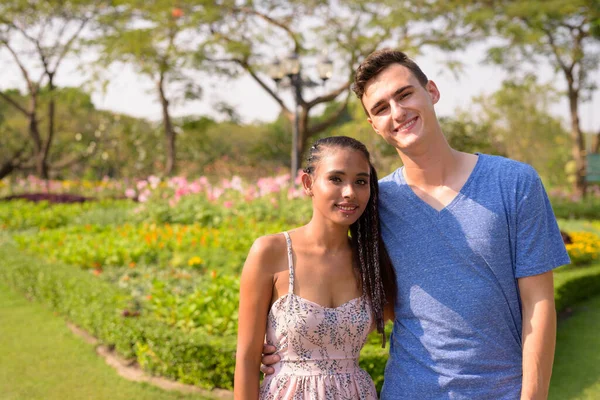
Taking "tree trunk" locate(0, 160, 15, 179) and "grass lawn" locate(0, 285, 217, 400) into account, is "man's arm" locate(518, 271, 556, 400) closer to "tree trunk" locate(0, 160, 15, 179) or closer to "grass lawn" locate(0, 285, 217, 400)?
"grass lawn" locate(0, 285, 217, 400)

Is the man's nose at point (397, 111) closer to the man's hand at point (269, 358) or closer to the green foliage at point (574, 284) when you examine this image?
the man's hand at point (269, 358)

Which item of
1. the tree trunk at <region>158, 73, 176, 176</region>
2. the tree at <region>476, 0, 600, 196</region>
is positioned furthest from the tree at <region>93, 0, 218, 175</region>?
the tree at <region>476, 0, 600, 196</region>

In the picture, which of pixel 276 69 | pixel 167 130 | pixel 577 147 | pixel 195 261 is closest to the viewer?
pixel 195 261

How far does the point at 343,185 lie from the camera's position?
169 cm

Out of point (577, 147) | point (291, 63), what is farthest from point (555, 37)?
point (291, 63)

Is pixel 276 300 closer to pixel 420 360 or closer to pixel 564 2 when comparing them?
pixel 420 360

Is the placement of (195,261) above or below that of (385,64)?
below

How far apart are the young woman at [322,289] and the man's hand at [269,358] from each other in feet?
0.06

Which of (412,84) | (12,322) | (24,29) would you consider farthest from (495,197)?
(24,29)

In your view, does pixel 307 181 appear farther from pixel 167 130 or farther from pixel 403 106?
pixel 167 130

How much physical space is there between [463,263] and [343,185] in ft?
1.31

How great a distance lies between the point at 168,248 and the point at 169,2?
1189cm

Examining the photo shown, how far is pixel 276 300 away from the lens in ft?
5.66

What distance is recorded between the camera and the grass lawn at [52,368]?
4156 millimetres
